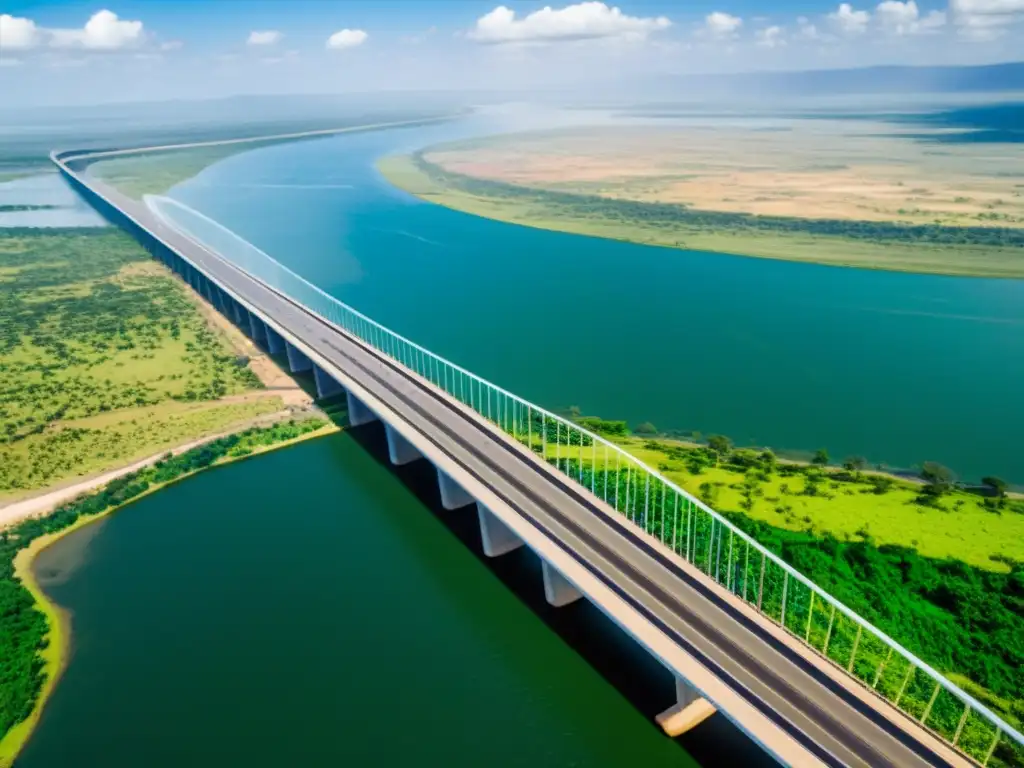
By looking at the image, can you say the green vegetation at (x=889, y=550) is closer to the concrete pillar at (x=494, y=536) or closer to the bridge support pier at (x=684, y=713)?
the bridge support pier at (x=684, y=713)

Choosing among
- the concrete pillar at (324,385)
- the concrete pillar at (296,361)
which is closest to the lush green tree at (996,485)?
the concrete pillar at (324,385)

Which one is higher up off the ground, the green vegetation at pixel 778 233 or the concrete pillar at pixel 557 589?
the green vegetation at pixel 778 233

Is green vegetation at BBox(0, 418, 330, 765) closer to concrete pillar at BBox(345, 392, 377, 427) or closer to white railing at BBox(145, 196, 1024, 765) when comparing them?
concrete pillar at BBox(345, 392, 377, 427)

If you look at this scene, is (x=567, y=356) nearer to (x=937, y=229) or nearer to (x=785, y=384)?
(x=785, y=384)

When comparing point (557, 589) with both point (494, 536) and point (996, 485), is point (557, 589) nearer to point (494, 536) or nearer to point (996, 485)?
point (494, 536)

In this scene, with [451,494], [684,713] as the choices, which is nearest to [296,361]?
[451,494]
